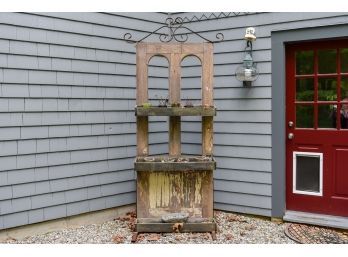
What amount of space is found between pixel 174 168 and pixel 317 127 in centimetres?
153

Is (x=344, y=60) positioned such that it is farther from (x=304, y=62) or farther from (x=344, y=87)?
(x=304, y=62)

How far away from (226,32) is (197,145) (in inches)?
51.7

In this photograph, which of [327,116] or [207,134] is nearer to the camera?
[207,134]

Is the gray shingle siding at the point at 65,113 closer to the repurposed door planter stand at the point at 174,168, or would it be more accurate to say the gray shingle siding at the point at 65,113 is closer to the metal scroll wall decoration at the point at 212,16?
the metal scroll wall decoration at the point at 212,16

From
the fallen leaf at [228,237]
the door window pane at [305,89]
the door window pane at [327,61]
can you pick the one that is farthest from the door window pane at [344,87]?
the fallen leaf at [228,237]

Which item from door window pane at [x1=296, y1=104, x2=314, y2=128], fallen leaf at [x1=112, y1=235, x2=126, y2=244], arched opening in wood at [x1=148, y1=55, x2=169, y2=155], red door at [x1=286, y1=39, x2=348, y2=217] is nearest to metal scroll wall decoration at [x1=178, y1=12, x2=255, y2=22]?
arched opening in wood at [x1=148, y1=55, x2=169, y2=155]

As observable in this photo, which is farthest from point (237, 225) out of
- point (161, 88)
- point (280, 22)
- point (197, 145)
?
point (280, 22)

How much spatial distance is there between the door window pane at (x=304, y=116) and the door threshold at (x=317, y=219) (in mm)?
907

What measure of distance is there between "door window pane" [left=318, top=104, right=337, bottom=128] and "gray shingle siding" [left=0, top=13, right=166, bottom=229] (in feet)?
6.52

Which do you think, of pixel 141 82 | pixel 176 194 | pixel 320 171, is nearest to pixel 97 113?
pixel 141 82

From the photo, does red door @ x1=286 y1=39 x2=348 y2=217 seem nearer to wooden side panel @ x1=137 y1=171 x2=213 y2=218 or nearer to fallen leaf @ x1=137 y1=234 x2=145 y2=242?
wooden side panel @ x1=137 y1=171 x2=213 y2=218

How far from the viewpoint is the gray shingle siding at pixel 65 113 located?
3643 mm

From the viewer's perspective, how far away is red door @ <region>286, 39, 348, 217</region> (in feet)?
13.1

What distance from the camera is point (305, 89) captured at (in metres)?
4.19
